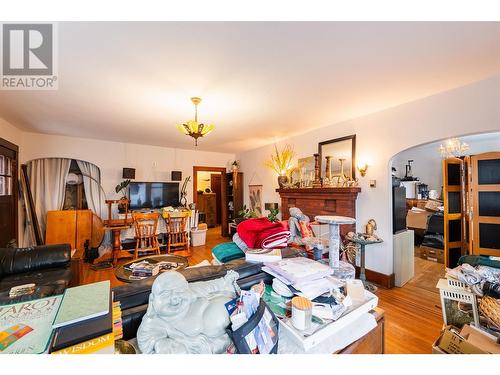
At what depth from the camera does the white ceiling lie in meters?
1.31

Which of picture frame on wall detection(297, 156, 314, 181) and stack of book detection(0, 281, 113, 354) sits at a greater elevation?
picture frame on wall detection(297, 156, 314, 181)

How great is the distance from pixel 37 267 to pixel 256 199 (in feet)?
12.7

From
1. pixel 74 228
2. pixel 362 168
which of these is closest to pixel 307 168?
pixel 362 168

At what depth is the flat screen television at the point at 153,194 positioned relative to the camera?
4.40 m

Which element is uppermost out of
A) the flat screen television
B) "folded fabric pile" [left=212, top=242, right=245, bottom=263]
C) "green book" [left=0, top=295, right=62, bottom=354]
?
the flat screen television

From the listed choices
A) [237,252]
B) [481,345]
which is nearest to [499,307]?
[481,345]

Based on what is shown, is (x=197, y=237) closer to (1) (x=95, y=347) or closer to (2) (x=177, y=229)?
(2) (x=177, y=229)

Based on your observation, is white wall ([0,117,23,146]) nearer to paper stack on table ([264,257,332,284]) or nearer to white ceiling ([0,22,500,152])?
white ceiling ([0,22,500,152])

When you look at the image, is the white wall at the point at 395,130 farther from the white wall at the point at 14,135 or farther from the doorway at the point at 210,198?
the white wall at the point at 14,135

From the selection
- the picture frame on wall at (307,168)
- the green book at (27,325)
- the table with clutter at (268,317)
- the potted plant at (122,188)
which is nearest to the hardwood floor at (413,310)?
the table with clutter at (268,317)

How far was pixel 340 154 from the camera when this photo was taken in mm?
3213

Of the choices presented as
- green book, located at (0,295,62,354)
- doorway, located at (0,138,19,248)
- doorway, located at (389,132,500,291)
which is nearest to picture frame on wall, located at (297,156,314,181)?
doorway, located at (389,132,500,291)

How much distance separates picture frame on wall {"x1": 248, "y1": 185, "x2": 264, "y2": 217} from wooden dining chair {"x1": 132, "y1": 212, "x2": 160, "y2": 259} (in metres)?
2.26

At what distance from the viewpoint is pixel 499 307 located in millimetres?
1322
